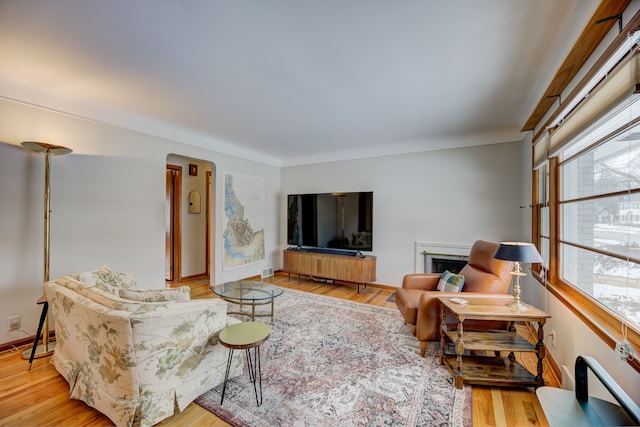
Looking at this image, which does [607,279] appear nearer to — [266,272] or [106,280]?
[106,280]

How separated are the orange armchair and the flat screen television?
168 centimetres

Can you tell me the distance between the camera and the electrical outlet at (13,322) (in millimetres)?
2373

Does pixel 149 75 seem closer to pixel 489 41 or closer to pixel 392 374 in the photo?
pixel 489 41

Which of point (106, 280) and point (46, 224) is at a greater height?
point (46, 224)

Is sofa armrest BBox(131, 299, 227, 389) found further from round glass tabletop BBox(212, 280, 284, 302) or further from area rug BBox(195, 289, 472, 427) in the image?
round glass tabletop BBox(212, 280, 284, 302)

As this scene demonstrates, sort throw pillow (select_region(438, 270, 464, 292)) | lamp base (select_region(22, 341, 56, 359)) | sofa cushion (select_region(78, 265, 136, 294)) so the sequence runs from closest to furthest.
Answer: sofa cushion (select_region(78, 265, 136, 294))
lamp base (select_region(22, 341, 56, 359))
throw pillow (select_region(438, 270, 464, 292))

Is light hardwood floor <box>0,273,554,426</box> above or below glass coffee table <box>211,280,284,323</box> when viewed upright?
below

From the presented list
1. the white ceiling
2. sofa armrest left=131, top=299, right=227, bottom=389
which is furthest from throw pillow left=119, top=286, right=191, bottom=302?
the white ceiling

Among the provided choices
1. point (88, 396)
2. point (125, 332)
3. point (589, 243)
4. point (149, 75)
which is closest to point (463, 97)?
point (589, 243)

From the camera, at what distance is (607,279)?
1562 mm

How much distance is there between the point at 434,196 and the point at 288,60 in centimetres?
307

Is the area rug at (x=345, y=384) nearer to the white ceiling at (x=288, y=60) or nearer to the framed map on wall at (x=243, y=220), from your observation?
the framed map on wall at (x=243, y=220)

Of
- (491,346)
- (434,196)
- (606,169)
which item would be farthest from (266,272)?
(606,169)

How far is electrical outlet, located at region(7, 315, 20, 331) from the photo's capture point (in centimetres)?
237
